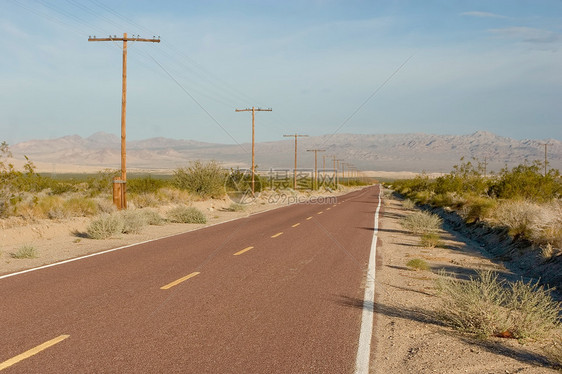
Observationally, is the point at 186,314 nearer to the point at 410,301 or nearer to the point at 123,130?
the point at 410,301

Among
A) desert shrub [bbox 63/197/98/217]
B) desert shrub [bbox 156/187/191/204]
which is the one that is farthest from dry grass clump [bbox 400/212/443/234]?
desert shrub [bbox 156/187/191/204]

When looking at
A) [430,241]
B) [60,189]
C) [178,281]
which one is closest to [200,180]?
[60,189]

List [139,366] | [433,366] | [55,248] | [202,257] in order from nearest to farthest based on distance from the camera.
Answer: [139,366], [433,366], [202,257], [55,248]

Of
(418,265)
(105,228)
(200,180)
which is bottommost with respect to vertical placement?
(105,228)

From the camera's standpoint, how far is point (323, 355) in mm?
5527

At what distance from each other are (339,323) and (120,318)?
113 inches

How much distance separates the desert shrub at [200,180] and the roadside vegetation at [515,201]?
15.0 metres

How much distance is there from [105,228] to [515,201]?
56.8 ft

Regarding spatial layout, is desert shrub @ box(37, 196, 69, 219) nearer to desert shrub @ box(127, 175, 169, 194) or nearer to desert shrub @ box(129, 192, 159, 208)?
desert shrub @ box(129, 192, 159, 208)

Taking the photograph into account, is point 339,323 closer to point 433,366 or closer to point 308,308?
point 308,308

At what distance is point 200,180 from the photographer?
129ft

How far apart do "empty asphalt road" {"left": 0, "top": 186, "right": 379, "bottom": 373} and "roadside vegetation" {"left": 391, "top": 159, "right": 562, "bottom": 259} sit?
4.74m

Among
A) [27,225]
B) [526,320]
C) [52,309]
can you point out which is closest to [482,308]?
[526,320]

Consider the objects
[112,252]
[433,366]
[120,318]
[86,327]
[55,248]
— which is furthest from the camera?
[55,248]
